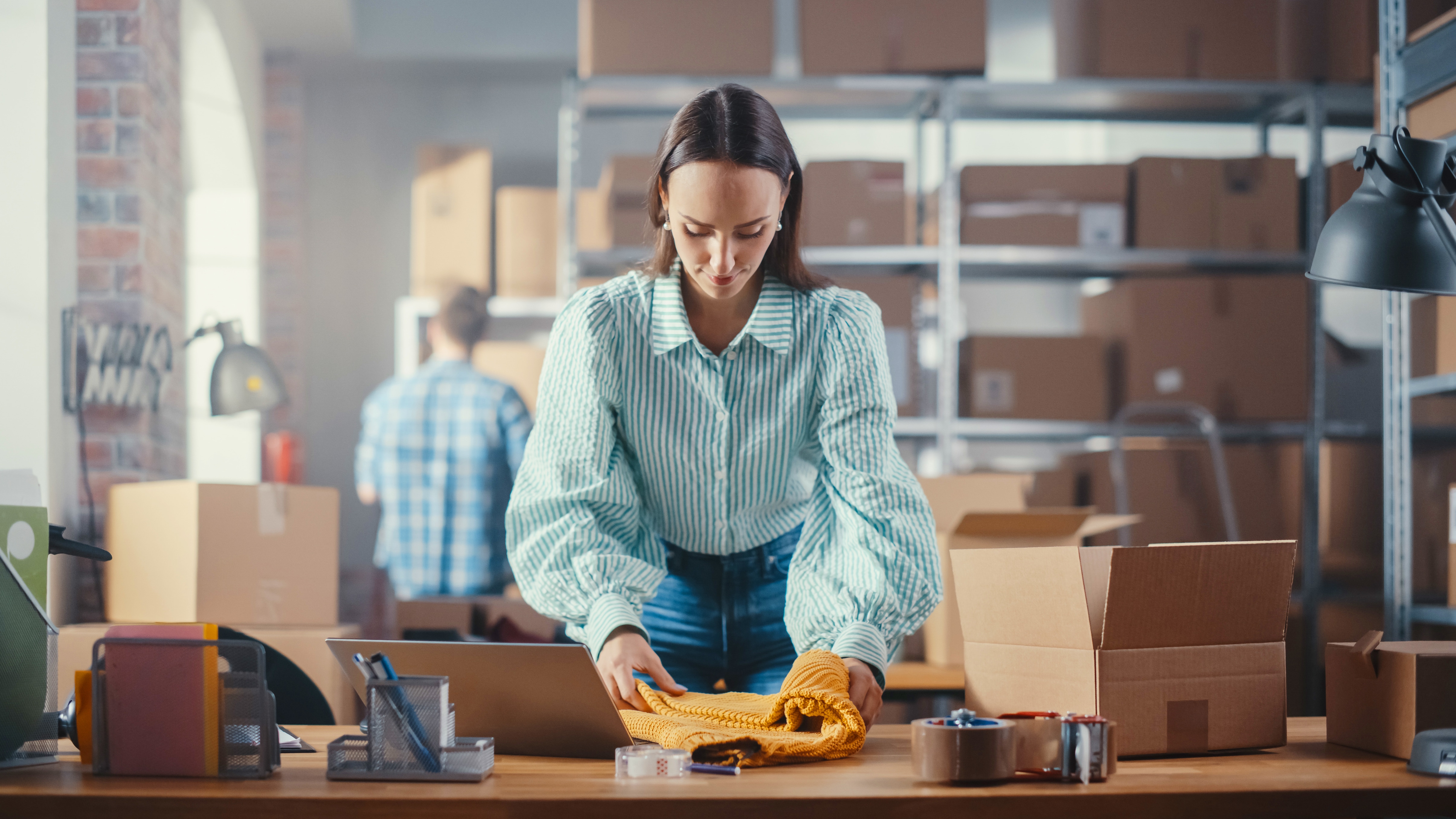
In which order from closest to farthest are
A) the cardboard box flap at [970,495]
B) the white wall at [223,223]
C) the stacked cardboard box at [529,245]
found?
1. the cardboard box flap at [970,495]
2. the white wall at [223,223]
3. the stacked cardboard box at [529,245]

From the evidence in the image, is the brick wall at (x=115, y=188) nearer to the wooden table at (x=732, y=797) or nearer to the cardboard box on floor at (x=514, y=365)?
the cardboard box on floor at (x=514, y=365)

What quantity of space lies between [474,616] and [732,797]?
1874 millimetres

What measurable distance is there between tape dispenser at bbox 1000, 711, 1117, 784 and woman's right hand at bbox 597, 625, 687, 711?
374 millimetres

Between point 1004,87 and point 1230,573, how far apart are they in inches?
105

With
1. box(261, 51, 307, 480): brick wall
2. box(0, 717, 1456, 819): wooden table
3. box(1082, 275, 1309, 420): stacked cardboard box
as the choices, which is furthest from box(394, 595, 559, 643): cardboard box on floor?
box(261, 51, 307, 480): brick wall

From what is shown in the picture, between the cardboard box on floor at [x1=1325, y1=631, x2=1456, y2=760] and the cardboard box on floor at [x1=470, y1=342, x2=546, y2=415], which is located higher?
the cardboard box on floor at [x1=470, y1=342, x2=546, y2=415]

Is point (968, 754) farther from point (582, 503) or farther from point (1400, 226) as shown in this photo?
point (1400, 226)

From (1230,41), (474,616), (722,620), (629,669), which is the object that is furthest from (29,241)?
(1230,41)

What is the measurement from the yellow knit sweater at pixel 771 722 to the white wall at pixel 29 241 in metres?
1.69

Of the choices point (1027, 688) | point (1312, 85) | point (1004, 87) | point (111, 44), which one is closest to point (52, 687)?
point (1027, 688)

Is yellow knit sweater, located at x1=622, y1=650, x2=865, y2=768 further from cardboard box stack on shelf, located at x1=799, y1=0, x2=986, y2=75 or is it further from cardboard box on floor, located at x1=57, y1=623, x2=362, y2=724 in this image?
cardboard box stack on shelf, located at x1=799, y1=0, x2=986, y2=75

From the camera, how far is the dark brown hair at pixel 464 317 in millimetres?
3607

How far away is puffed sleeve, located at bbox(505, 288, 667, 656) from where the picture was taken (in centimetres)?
125

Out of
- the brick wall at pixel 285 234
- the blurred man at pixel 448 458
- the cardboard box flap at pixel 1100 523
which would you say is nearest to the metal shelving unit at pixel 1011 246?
the blurred man at pixel 448 458
